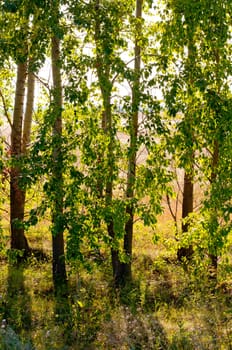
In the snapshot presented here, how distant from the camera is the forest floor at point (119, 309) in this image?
773cm

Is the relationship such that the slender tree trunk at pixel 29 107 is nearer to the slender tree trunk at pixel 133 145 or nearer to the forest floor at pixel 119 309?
the forest floor at pixel 119 309

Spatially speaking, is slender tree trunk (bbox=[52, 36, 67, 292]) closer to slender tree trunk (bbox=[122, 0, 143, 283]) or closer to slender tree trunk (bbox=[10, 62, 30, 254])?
slender tree trunk (bbox=[122, 0, 143, 283])

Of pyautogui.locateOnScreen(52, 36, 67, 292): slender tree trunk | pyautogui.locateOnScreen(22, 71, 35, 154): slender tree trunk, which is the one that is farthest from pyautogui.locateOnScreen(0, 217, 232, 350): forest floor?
pyautogui.locateOnScreen(22, 71, 35, 154): slender tree trunk

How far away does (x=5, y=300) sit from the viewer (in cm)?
1029

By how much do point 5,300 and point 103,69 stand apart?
16.4ft

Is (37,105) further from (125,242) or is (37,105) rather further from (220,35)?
(220,35)

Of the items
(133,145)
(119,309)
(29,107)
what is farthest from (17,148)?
(119,309)

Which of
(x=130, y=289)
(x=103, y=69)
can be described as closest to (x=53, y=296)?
(x=130, y=289)

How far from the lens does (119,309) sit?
378 inches

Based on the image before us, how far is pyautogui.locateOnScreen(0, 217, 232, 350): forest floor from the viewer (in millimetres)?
7727

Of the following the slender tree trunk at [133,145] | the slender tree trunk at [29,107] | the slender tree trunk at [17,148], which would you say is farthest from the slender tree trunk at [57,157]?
the slender tree trunk at [29,107]

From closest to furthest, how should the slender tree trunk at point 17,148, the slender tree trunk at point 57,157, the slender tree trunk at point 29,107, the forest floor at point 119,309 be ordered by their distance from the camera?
1. the forest floor at point 119,309
2. the slender tree trunk at point 57,157
3. the slender tree trunk at point 17,148
4. the slender tree trunk at point 29,107

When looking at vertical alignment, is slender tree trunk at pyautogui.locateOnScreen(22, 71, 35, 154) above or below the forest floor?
above

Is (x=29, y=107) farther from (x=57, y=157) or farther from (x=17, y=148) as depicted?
(x=57, y=157)
